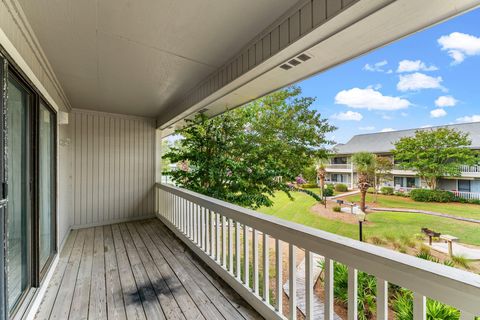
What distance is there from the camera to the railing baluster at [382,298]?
43.2 inches

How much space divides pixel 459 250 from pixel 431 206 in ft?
0.85

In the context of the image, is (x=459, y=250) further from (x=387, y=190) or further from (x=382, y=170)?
(x=382, y=170)

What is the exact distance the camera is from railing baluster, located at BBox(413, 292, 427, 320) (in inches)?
38.3

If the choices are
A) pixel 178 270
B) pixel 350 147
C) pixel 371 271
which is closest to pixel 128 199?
pixel 178 270

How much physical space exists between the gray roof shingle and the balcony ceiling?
1.18 metres

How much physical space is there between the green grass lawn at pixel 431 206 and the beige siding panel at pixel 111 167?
4561 millimetres

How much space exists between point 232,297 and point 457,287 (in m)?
1.78

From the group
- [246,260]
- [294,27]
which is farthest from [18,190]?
[294,27]

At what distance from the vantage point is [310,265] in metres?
1.47

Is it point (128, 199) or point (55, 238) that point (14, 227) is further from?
point (128, 199)

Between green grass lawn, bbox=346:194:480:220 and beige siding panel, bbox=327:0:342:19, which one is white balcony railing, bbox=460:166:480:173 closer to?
green grass lawn, bbox=346:194:480:220

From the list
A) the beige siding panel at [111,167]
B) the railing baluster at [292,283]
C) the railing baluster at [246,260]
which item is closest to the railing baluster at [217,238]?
the railing baluster at [246,260]

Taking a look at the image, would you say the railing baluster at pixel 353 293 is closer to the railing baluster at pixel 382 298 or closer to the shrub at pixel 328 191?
the railing baluster at pixel 382 298

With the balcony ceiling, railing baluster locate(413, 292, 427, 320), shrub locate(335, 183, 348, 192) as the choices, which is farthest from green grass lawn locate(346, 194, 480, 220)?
the balcony ceiling
